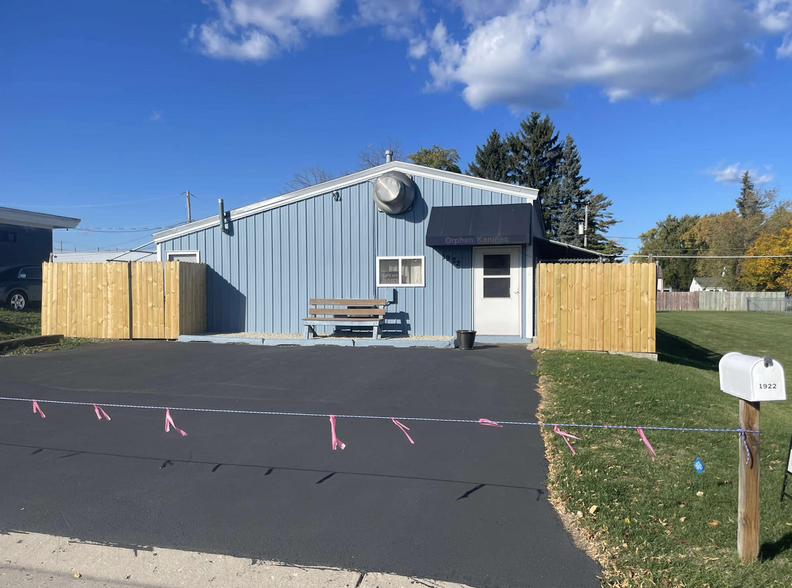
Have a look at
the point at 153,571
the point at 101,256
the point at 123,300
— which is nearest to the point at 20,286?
the point at 123,300

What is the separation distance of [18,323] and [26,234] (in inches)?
300

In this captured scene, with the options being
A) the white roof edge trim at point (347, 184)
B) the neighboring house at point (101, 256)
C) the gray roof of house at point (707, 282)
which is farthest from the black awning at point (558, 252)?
the gray roof of house at point (707, 282)

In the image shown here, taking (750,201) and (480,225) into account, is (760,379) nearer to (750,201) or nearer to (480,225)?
(480,225)

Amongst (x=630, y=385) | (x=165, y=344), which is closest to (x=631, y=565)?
(x=630, y=385)

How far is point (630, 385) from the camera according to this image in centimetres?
757

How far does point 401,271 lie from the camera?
43.7 ft

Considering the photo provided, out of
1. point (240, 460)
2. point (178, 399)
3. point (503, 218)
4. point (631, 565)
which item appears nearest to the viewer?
point (631, 565)

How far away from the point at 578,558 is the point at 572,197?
4446 centimetres

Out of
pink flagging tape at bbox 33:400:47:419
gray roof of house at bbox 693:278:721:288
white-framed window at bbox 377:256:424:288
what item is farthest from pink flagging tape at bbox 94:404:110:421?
gray roof of house at bbox 693:278:721:288

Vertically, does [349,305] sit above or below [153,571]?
above

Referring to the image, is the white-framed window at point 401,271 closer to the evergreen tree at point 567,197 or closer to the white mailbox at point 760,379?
the white mailbox at point 760,379

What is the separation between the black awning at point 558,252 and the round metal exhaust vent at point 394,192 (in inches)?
127

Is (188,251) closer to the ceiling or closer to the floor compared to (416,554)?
closer to the ceiling

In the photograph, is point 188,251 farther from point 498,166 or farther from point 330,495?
point 498,166
